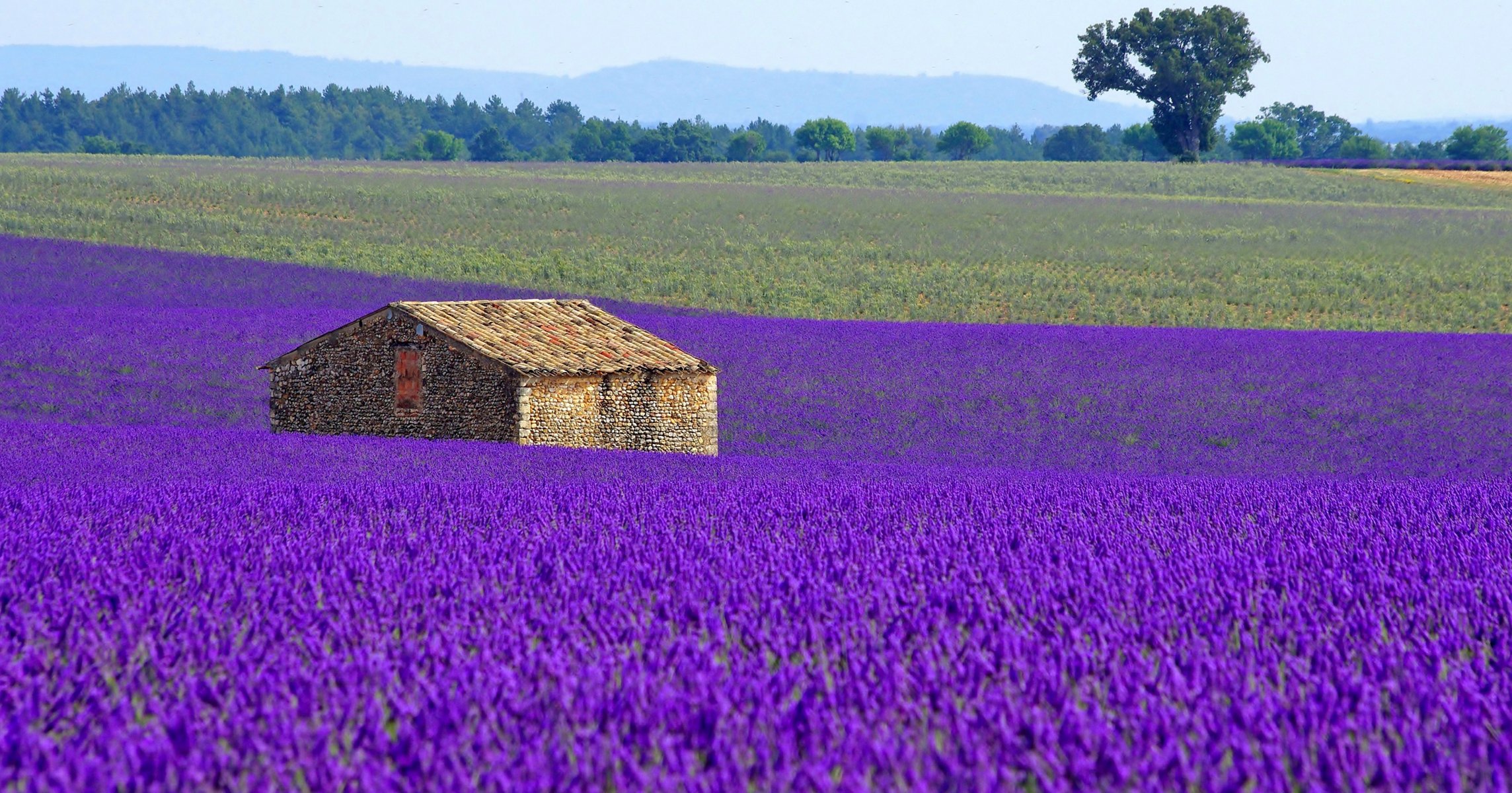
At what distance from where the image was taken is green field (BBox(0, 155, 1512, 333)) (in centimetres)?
3522

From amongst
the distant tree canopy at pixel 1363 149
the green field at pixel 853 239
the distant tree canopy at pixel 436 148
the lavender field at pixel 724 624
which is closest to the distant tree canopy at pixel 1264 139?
the distant tree canopy at pixel 1363 149

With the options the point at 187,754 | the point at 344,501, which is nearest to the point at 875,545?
the point at 344,501

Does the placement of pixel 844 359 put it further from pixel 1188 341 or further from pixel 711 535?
pixel 711 535

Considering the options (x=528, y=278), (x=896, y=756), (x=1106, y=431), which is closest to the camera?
(x=896, y=756)

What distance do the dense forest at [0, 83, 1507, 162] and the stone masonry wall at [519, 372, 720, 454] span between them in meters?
93.7

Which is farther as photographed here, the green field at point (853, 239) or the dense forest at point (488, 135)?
the dense forest at point (488, 135)

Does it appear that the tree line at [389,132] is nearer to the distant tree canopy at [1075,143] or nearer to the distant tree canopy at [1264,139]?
the distant tree canopy at [1075,143]

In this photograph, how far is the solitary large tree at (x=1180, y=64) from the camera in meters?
81.6

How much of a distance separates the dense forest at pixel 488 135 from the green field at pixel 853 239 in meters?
52.1

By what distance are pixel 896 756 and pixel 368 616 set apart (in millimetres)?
2288

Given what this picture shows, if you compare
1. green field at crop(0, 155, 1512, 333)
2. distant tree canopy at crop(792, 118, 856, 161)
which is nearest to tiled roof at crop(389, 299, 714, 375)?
green field at crop(0, 155, 1512, 333)

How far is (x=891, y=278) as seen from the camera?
37688 millimetres

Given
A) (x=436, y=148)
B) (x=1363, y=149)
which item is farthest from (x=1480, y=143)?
→ (x=436, y=148)

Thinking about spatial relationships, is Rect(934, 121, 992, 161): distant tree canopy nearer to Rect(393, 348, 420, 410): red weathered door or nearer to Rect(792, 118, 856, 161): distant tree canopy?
Rect(792, 118, 856, 161): distant tree canopy
